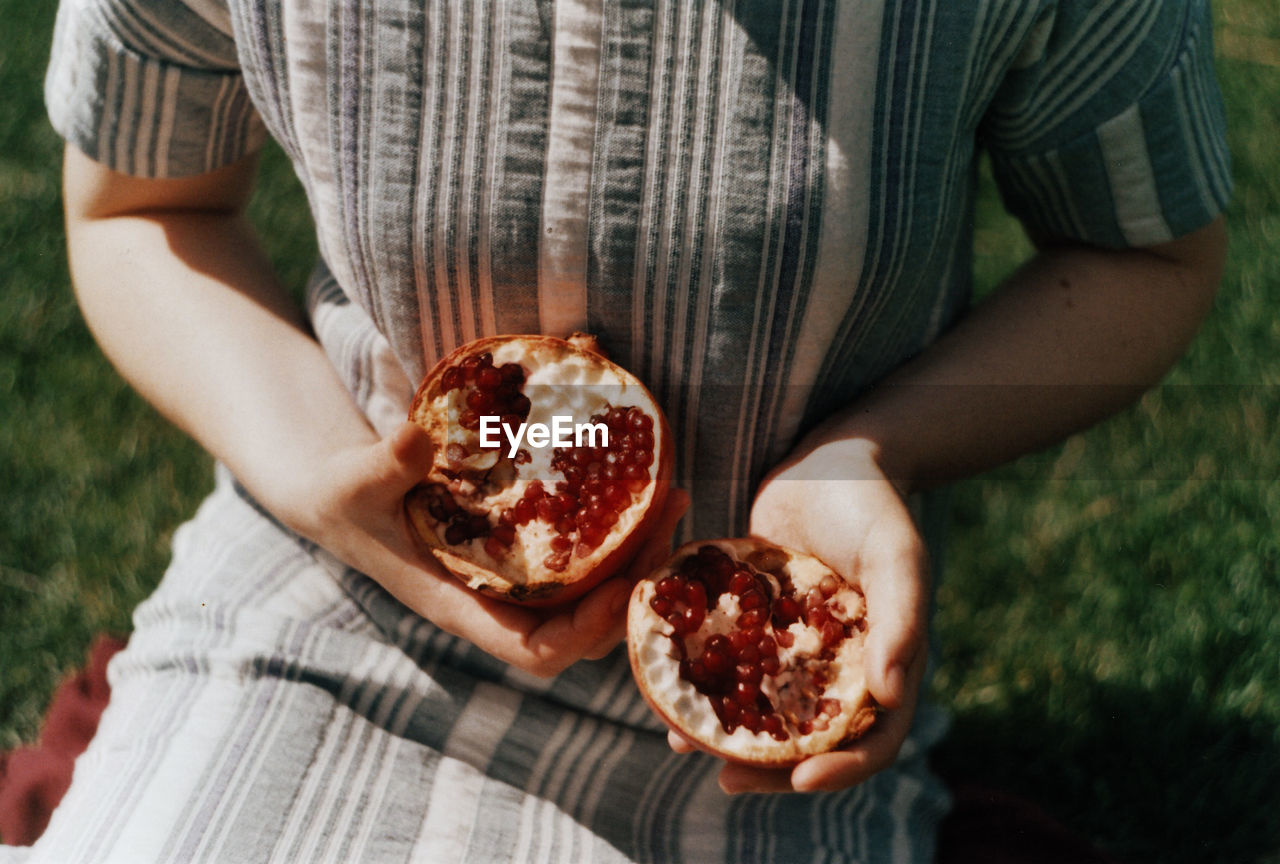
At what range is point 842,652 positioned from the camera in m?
1.10

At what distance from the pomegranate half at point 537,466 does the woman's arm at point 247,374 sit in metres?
0.04

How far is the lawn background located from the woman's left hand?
957 mm

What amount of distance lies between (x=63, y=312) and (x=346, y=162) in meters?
1.85

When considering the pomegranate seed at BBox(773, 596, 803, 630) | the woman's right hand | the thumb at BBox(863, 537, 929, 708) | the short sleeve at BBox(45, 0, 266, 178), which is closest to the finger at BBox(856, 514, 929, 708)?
the thumb at BBox(863, 537, 929, 708)

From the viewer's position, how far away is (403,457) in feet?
3.21

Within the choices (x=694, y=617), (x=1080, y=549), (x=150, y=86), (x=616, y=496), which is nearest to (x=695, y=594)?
(x=694, y=617)

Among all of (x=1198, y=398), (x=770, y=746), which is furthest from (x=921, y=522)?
(x=1198, y=398)

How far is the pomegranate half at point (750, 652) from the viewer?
3.46 feet

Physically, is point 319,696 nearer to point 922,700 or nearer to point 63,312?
point 922,700

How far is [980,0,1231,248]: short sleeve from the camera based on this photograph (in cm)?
97

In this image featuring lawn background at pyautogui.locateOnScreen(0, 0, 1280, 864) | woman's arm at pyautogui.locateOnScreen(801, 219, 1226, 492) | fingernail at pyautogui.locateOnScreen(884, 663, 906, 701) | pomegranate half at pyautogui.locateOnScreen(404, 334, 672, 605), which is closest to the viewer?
fingernail at pyautogui.locateOnScreen(884, 663, 906, 701)

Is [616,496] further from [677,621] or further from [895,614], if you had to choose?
[895,614]

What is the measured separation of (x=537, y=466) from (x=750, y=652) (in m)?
0.29

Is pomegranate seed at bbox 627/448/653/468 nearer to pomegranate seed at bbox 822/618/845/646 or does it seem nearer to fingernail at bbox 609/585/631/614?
fingernail at bbox 609/585/631/614
